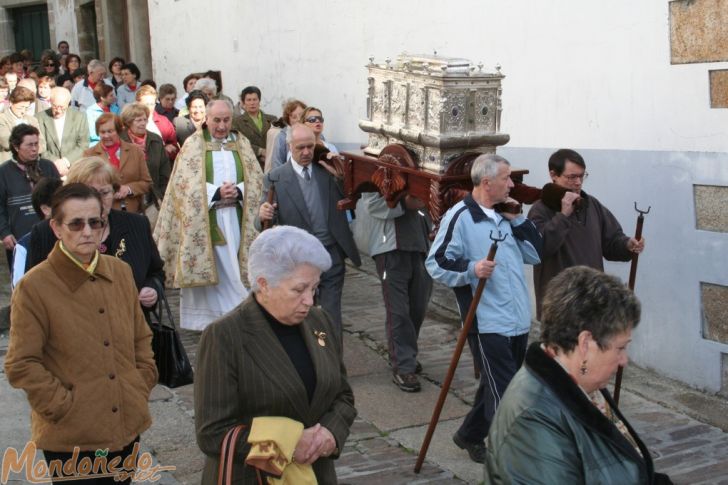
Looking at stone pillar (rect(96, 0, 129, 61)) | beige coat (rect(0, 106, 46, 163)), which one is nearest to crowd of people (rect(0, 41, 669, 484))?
beige coat (rect(0, 106, 46, 163))

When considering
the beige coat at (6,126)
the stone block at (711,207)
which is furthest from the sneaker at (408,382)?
the beige coat at (6,126)

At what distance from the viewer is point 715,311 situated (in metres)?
7.01

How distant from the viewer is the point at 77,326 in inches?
168

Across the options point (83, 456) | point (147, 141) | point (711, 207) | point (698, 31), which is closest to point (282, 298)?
point (83, 456)

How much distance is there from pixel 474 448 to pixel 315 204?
2.28m

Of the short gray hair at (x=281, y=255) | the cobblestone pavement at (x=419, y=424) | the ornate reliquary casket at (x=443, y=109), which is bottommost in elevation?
the cobblestone pavement at (x=419, y=424)

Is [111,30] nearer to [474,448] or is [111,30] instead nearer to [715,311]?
[715,311]

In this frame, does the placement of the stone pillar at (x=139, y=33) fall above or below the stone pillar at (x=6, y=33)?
below

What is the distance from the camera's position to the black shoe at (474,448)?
6.01m

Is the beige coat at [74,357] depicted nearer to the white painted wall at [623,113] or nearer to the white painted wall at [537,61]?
the white painted wall at [623,113]

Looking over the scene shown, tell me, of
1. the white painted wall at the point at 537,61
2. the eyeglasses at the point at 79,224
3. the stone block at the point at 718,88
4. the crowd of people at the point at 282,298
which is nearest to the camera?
the crowd of people at the point at 282,298

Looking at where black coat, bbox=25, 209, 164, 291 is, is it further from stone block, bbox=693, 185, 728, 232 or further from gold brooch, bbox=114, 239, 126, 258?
stone block, bbox=693, 185, 728, 232

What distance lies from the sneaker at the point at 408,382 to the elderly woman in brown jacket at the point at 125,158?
281 centimetres

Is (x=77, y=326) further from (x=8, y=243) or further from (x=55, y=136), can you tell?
(x=55, y=136)
